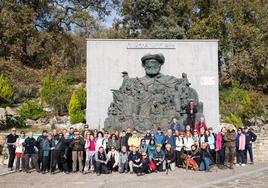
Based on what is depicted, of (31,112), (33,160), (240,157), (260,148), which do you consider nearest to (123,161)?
(33,160)

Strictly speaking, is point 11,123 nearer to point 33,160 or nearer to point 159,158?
point 33,160

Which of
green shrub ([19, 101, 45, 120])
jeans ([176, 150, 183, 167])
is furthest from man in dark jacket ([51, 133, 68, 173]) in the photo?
green shrub ([19, 101, 45, 120])

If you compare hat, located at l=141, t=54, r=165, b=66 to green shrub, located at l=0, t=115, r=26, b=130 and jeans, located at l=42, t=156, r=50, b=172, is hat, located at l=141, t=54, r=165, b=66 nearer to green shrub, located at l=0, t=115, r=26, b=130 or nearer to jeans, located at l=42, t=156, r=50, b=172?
jeans, located at l=42, t=156, r=50, b=172

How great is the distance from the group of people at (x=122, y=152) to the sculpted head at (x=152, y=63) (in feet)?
14.0

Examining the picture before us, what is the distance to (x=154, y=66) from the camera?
16.7 m

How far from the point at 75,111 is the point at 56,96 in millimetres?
2701

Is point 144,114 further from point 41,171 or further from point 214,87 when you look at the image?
point 41,171

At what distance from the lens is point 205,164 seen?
12.1 metres

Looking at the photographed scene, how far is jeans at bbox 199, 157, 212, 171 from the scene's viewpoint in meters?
12.1

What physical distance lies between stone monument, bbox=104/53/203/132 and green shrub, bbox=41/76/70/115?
6385 mm

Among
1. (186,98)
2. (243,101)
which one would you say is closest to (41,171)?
(186,98)

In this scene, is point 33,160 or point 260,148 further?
point 260,148

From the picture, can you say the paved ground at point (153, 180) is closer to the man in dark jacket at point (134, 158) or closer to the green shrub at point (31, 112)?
the man in dark jacket at point (134, 158)

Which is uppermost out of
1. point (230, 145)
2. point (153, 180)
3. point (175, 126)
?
point (175, 126)
